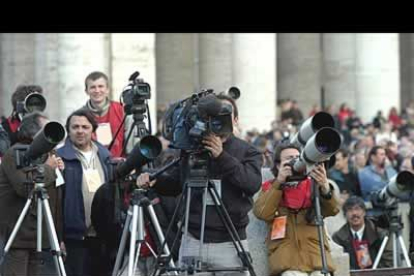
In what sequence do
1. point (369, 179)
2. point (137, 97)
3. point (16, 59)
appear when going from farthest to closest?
point (16, 59), point (369, 179), point (137, 97)

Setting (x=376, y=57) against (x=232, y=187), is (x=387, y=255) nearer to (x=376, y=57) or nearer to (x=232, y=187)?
(x=232, y=187)

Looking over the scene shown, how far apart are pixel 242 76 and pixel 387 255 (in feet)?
34.5

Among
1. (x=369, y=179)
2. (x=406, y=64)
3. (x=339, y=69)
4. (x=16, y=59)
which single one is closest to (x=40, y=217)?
(x=369, y=179)

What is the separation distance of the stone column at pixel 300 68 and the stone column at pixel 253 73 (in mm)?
7987

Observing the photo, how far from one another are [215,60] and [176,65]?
265 cm

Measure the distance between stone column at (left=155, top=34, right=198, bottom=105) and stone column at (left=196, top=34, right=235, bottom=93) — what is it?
165 cm

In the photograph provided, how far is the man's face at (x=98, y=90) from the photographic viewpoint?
13703 millimetres

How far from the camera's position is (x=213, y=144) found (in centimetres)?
1047

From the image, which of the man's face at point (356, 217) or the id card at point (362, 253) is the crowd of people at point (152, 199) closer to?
the man's face at point (356, 217)

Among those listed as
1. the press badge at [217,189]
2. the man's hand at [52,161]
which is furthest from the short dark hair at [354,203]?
the press badge at [217,189]

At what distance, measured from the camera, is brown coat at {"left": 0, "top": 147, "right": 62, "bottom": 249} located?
11.8 meters

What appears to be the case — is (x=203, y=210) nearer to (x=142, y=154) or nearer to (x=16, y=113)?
(x=142, y=154)

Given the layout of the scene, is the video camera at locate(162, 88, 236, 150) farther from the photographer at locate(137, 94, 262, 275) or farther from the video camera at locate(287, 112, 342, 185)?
the video camera at locate(287, 112, 342, 185)
